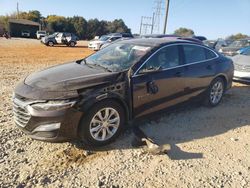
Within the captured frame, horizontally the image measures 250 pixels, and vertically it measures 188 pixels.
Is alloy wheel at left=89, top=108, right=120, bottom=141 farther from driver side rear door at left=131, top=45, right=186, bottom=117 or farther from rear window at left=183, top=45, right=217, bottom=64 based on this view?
rear window at left=183, top=45, right=217, bottom=64

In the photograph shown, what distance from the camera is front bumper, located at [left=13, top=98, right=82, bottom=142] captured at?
3582mm

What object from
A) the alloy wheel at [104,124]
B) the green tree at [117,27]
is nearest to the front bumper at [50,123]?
the alloy wheel at [104,124]

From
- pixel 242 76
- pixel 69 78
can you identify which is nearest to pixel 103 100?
pixel 69 78

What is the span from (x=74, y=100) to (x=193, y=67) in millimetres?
2781

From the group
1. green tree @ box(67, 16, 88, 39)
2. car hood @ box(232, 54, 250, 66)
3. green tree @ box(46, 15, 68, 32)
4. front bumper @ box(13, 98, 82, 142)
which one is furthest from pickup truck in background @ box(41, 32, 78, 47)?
green tree @ box(67, 16, 88, 39)

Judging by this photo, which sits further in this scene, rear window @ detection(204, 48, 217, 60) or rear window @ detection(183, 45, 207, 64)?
rear window @ detection(204, 48, 217, 60)

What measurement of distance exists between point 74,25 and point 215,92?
73709 mm

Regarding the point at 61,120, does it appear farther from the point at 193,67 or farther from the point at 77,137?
the point at 193,67

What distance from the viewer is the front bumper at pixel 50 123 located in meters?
3.58

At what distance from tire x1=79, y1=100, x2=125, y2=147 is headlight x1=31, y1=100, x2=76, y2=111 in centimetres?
32

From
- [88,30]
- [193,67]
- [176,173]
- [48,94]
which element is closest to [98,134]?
[48,94]

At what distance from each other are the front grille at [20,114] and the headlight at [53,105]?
199 millimetres

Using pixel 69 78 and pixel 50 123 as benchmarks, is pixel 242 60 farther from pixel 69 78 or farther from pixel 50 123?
pixel 50 123

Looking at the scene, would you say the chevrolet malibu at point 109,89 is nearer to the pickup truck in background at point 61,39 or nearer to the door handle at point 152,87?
the door handle at point 152,87
